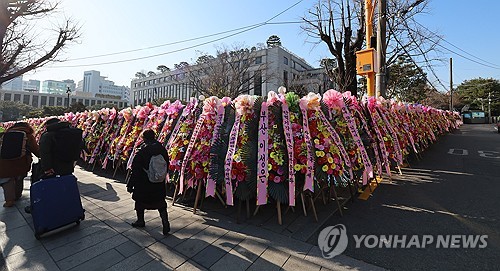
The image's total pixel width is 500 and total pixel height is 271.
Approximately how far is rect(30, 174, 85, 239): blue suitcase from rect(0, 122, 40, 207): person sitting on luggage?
177cm

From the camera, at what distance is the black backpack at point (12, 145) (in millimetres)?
4328

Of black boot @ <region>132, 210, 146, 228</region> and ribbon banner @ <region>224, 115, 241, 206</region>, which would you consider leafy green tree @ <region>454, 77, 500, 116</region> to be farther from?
black boot @ <region>132, 210, 146, 228</region>

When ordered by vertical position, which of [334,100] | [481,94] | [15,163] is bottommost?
[15,163]

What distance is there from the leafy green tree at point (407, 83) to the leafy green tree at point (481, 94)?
25.2m

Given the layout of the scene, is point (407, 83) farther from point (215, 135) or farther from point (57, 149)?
point (57, 149)

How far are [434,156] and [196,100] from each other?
27.6 ft

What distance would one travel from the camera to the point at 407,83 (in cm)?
2517

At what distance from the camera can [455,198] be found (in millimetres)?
4270

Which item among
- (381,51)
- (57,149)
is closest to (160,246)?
(57,149)

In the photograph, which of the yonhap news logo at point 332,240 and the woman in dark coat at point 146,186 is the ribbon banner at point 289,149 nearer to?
the yonhap news logo at point 332,240

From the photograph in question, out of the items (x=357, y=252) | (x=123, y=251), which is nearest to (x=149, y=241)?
(x=123, y=251)

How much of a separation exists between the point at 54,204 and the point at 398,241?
4655 mm

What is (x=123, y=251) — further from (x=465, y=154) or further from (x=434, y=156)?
(x=465, y=154)

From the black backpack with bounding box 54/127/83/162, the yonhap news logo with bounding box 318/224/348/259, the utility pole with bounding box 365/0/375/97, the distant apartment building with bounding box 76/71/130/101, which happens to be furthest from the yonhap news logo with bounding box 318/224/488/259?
the distant apartment building with bounding box 76/71/130/101
